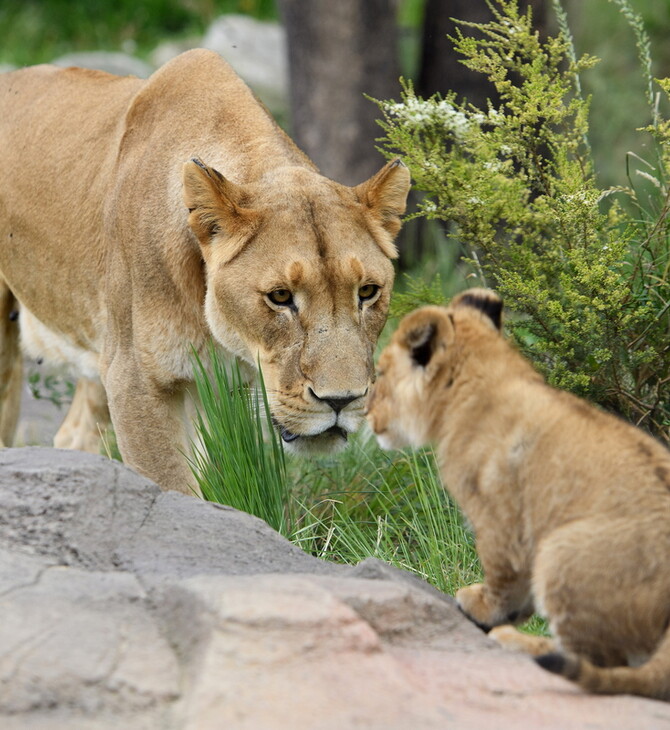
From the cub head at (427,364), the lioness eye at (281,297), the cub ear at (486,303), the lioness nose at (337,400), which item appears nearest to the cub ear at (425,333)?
the cub head at (427,364)

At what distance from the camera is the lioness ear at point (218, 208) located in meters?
4.54

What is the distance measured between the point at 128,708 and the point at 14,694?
26cm

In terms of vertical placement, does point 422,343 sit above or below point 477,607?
above

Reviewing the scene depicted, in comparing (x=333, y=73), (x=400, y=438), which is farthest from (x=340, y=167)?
(x=400, y=438)

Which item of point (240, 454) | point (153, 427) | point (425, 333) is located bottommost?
point (153, 427)

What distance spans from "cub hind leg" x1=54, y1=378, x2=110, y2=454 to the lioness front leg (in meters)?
1.68

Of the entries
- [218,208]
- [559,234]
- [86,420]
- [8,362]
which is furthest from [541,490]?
[8,362]

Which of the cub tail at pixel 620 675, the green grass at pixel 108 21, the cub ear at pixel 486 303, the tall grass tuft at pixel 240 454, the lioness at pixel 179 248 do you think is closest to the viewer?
the cub tail at pixel 620 675

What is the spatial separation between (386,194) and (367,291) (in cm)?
46

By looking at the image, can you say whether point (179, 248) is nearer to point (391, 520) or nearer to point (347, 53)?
point (391, 520)

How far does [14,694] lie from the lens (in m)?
2.76

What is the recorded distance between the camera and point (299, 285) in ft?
14.6

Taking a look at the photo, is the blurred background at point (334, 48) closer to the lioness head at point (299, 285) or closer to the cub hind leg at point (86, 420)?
the cub hind leg at point (86, 420)

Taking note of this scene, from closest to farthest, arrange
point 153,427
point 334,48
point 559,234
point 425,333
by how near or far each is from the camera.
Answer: point 425,333
point 559,234
point 153,427
point 334,48
